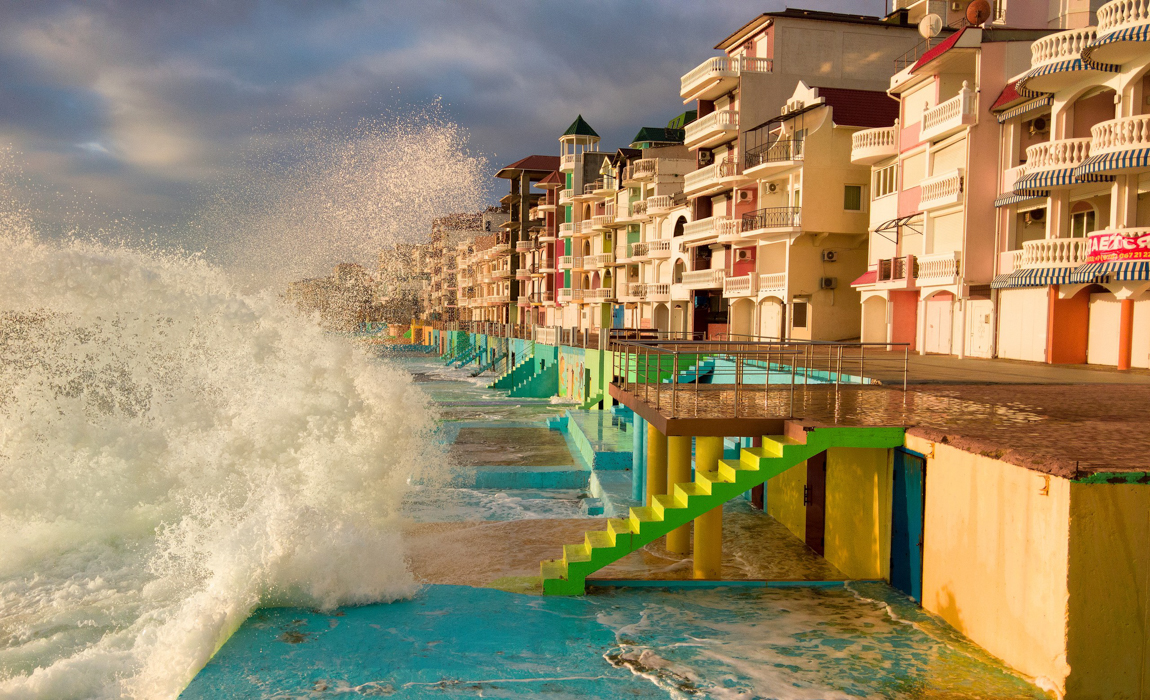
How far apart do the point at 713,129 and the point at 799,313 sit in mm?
10474

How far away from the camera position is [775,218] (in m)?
34.4

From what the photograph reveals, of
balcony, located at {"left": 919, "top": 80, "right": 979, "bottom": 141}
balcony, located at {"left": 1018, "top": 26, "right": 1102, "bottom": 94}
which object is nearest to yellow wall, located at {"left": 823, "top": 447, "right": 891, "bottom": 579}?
balcony, located at {"left": 1018, "top": 26, "right": 1102, "bottom": 94}

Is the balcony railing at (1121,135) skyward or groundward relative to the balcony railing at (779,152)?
groundward

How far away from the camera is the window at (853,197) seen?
111 feet

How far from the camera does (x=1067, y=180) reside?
19.4 meters

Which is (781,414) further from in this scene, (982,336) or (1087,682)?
(982,336)

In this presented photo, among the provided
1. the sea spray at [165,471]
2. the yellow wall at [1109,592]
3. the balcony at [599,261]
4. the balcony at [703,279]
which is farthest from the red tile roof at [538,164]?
the yellow wall at [1109,592]

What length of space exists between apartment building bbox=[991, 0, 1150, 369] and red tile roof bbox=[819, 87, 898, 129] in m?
9.49

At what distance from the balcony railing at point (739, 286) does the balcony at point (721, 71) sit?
9.65 m

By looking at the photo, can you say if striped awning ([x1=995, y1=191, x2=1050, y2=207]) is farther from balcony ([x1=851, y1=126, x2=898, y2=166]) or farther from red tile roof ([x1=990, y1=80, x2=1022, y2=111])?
balcony ([x1=851, y1=126, x2=898, y2=166])

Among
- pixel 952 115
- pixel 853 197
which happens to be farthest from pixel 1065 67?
pixel 853 197

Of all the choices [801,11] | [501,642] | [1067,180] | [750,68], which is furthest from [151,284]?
[801,11]

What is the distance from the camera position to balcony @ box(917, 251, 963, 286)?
24.9 metres

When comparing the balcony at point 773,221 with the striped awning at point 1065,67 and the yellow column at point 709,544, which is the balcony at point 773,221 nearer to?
the striped awning at point 1065,67
